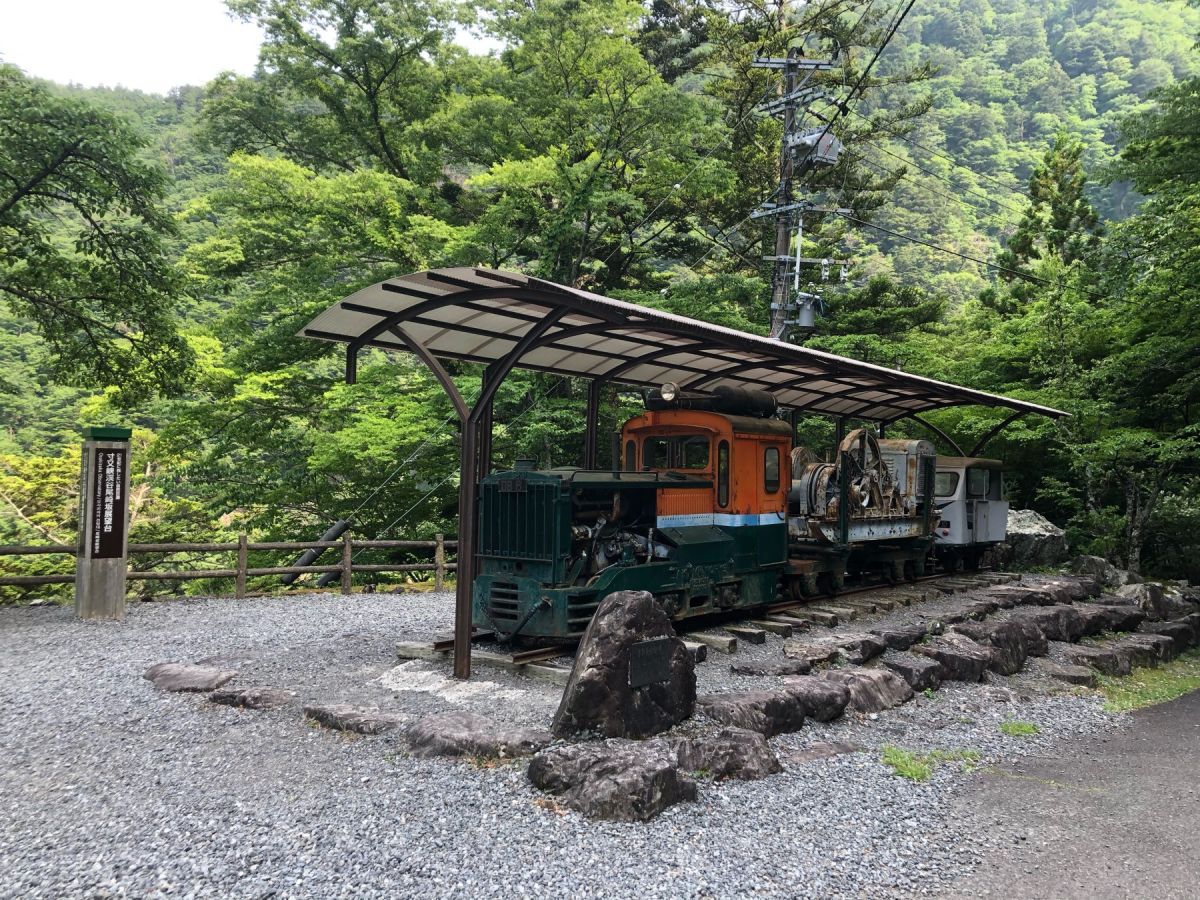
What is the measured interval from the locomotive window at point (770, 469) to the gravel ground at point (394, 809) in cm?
310

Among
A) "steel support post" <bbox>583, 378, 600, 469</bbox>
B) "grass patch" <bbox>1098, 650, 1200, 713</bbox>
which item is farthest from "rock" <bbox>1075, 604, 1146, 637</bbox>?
"steel support post" <bbox>583, 378, 600, 469</bbox>

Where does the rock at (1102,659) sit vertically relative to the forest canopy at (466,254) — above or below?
below

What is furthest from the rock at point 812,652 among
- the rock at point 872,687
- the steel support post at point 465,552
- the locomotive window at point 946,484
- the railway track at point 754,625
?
the locomotive window at point 946,484

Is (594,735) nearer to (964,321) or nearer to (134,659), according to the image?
(134,659)

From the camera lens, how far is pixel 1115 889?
160 inches

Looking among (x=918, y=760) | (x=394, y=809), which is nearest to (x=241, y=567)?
(x=394, y=809)

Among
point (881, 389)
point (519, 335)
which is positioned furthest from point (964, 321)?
point (519, 335)

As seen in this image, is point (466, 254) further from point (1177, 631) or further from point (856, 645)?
point (1177, 631)

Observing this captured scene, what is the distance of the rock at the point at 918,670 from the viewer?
750cm

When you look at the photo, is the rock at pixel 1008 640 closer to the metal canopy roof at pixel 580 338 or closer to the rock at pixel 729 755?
the metal canopy roof at pixel 580 338

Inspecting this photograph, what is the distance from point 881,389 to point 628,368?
464cm

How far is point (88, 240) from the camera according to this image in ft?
34.6

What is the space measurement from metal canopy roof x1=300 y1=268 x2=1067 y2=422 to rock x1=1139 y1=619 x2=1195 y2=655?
3.90 metres

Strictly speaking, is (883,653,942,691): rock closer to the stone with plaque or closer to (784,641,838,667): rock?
(784,641,838,667): rock
